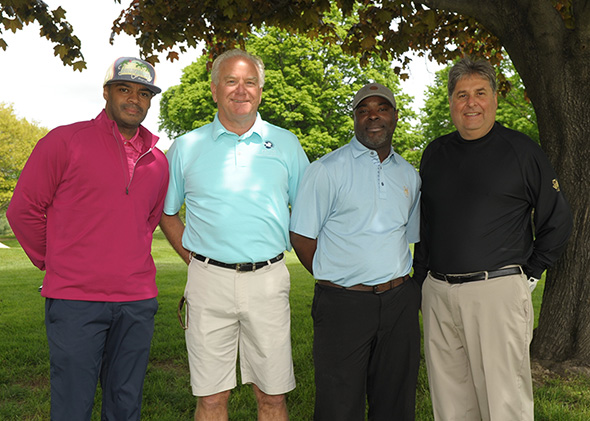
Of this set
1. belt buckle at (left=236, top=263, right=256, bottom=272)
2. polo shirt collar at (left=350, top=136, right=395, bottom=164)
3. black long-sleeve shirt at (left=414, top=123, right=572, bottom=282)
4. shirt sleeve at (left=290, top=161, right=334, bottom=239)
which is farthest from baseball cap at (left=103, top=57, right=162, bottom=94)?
black long-sleeve shirt at (left=414, top=123, right=572, bottom=282)

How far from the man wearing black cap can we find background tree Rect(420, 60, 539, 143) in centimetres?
2478

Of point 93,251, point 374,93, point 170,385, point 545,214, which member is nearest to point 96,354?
point 93,251

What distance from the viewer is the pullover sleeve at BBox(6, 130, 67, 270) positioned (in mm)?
3424

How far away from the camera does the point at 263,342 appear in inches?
150

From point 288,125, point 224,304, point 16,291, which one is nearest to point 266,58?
point 288,125

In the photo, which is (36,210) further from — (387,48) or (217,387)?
(387,48)

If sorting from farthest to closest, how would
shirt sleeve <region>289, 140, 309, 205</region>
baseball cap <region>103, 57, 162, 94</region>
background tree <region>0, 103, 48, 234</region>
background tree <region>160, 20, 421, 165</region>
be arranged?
background tree <region>0, 103, 48, 234</region> < background tree <region>160, 20, 421, 165</region> < shirt sleeve <region>289, 140, 309, 205</region> < baseball cap <region>103, 57, 162, 94</region>

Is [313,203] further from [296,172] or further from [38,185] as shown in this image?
[38,185]

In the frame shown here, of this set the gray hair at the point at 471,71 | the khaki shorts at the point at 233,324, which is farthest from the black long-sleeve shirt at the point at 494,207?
the khaki shorts at the point at 233,324

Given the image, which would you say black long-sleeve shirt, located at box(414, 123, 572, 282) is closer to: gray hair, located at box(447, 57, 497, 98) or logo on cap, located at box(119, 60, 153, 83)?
gray hair, located at box(447, 57, 497, 98)

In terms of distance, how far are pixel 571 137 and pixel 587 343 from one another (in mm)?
2320

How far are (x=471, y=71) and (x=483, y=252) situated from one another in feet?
4.44

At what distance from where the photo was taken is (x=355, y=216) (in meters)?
3.81

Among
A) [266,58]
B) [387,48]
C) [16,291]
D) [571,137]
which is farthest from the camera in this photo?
[266,58]
